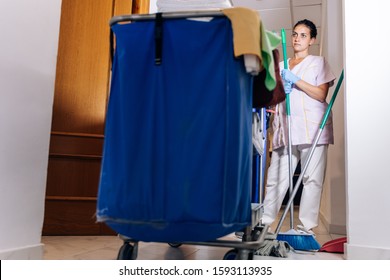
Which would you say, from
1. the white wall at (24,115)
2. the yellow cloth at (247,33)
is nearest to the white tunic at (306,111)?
the yellow cloth at (247,33)

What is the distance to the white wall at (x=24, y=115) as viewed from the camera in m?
1.10

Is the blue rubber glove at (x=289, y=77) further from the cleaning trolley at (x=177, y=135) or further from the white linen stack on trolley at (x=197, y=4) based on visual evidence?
the cleaning trolley at (x=177, y=135)

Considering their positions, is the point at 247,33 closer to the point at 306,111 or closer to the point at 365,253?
the point at 365,253

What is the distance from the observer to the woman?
1.82 m

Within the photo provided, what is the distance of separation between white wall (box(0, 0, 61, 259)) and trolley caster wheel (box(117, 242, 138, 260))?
388mm

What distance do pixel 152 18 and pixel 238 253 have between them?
2.25 ft

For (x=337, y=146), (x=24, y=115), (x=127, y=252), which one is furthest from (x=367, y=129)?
(x=24, y=115)

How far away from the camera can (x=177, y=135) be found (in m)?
0.82

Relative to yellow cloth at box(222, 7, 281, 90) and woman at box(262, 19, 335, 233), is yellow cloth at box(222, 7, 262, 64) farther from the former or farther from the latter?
woman at box(262, 19, 335, 233)

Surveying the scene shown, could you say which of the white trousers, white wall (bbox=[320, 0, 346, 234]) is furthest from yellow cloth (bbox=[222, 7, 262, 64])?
white wall (bbox=[320, 0, 346, 234])

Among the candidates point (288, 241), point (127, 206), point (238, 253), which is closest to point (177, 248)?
point (288, 241)

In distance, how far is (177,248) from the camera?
60.9 inches

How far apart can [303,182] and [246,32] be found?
49.8 inches
